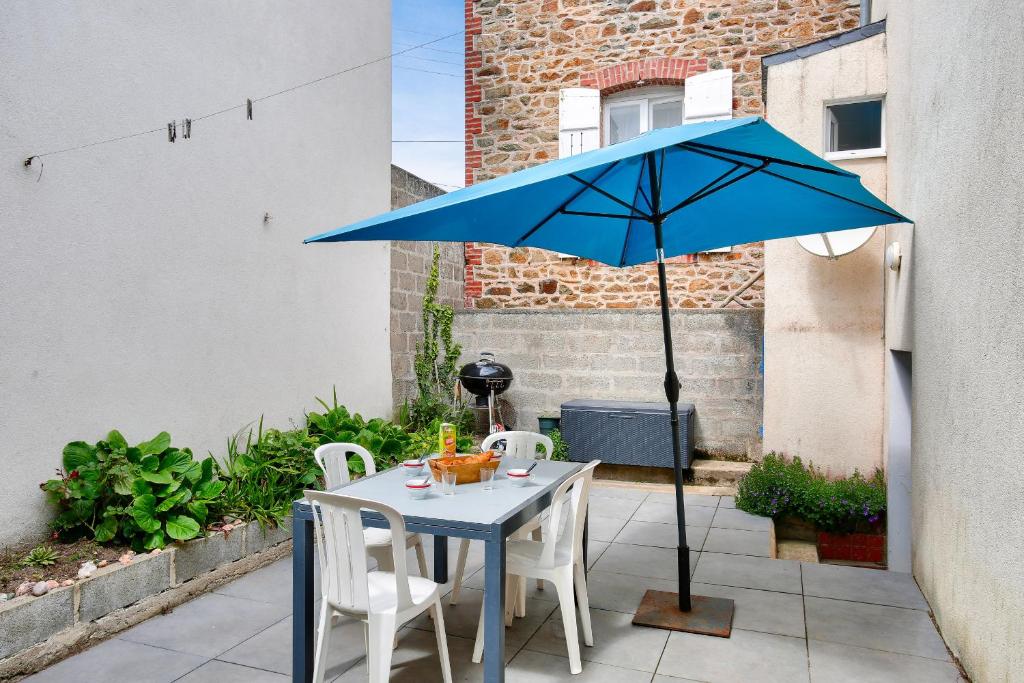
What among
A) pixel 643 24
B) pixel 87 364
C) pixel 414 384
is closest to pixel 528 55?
pixel 643 24

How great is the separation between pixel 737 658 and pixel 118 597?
→ 286 centimetres

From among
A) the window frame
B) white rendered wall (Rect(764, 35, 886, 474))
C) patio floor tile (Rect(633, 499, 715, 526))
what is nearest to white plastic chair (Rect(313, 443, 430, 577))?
patio floor tile (Rect(633, 499, 715, 526))

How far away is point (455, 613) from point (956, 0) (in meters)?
3.71

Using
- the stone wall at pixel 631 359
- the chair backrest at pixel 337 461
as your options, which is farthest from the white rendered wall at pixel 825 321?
the chair backrest at pixel 337 461

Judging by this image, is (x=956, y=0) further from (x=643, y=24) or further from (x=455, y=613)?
(x=643, y=24)

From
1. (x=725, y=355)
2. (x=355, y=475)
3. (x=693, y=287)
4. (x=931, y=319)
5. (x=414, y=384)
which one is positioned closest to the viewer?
(x=931, y=319)

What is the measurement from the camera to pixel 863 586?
4.16 m

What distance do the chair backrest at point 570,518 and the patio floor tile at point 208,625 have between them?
4.83ft

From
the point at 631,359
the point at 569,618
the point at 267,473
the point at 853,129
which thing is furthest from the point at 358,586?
the point at 853,129

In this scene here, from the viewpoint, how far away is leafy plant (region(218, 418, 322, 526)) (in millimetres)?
4520

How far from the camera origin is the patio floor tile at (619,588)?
12.8 ft

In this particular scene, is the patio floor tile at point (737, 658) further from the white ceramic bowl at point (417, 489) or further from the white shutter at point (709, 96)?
the white shutter at point (709, 96)

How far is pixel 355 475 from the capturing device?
5285 mm

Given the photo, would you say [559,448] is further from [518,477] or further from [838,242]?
[518,477]
